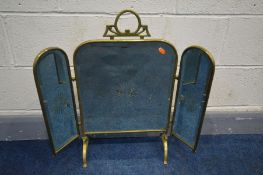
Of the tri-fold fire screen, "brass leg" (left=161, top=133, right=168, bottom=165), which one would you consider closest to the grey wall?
the tri-fold fire screen

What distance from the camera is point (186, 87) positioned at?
45.6 inches

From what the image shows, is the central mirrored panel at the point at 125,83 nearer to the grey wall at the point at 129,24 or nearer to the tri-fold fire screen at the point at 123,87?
the tri-fold fire screen at the point at 123,87

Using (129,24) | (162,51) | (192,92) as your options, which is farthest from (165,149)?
(129,24)

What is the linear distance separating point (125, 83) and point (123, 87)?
0.02 meters

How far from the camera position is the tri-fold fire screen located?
101 cm

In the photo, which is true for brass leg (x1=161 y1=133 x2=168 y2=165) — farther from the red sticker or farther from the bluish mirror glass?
the red sticker

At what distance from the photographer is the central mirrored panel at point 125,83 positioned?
1.01 m

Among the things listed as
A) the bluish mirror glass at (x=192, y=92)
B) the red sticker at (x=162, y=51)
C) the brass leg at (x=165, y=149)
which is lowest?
the brass leg at (x=165, y=149)

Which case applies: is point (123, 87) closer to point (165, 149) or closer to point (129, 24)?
point (129, 24)

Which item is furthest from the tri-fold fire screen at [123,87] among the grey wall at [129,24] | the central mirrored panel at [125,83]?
the grey wall at [129,24]

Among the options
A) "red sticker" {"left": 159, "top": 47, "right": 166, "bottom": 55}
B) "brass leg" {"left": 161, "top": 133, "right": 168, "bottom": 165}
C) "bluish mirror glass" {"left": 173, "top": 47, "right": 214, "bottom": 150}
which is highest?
"red sticker" {"left": 159, "top": 47, "right": 166, "bottom": 55}

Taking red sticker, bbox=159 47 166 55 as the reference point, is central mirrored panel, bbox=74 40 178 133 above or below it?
below

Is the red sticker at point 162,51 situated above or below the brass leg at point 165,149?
above

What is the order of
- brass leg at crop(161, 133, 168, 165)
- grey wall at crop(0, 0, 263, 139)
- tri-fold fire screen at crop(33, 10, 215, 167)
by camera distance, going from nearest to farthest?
1. tri-fold fire screen at crop(33, 10, 215, 167)
2. grey wall at crop(0, 0, 263, 139)
3. brass leg at crop(161, 133, 168, 165)
